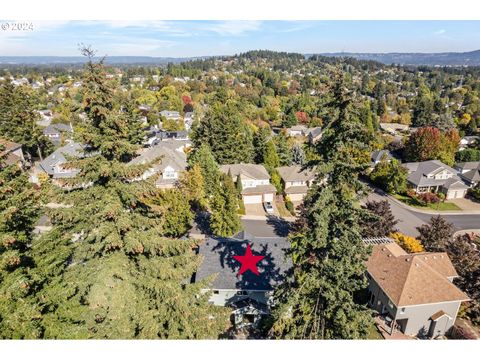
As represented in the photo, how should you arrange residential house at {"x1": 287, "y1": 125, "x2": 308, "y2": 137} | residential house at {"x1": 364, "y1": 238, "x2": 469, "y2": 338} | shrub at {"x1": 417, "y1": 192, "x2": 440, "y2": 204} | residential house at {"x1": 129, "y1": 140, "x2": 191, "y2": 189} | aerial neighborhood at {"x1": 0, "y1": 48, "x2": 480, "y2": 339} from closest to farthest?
1. aerial neighborhood at {"x1": 0, "y1": 48, "x2": 480, "y2": 339}
2. residential house at {"x1": 364, "y1": 238, "x2": 469, "y2": 338}
3. shrub at {"x1": 417, "y1": 192, "x2": 440, "y2": 204}
4. residential house at {"x1": 129, "y1": 140, "x2": 191, "y2": 189}
5. residential house at {"x1": 287, "y1": 125, "x2": 308, "y2": 137}

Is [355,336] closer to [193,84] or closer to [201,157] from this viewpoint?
[201,157]

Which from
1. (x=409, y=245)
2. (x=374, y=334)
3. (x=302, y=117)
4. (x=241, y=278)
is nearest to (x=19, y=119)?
(x=241, y=278)

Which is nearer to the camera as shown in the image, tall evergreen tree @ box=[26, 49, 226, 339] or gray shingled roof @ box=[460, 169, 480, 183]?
tall evergreen tree @ box=[26, 49, 226, 339]

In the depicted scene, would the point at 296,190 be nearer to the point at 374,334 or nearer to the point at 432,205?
the point at 432,205

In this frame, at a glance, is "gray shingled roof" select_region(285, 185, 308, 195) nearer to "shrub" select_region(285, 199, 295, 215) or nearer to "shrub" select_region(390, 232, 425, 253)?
"shrub" select_region(285, 199, 295, 215)

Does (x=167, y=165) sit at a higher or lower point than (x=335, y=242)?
lower

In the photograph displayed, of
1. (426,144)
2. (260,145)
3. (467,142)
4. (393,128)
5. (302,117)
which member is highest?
(302,117)

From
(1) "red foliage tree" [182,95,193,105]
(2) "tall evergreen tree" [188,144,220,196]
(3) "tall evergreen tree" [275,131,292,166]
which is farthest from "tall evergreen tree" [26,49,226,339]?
(1) "red foliage tree" [182,95,193,105]
